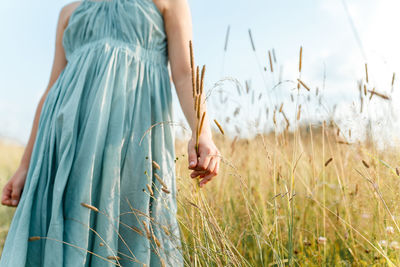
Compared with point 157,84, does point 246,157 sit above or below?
below

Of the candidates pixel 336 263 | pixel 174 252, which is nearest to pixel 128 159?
pixel 174 252

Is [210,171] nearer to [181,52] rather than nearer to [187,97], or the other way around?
[187,97]

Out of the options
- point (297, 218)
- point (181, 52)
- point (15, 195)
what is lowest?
point (297, 218)

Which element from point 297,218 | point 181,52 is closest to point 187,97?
point 181,52

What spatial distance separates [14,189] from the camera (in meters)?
1.28

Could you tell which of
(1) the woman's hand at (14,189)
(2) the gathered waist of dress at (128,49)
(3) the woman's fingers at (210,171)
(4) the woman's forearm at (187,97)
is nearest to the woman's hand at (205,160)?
(3) the woman's fingers at (210,171)

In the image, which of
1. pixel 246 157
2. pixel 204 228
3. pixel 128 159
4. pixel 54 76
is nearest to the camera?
pixel 204 228

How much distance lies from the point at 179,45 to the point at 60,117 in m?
0.51

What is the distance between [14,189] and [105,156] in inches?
19.4

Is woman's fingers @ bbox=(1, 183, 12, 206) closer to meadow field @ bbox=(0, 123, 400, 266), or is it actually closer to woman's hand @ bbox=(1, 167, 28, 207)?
woman's hand @ bbox=(1, 167, 28, 207)

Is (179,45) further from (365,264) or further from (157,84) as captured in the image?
(365,264)

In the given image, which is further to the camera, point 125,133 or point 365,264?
point 365,264

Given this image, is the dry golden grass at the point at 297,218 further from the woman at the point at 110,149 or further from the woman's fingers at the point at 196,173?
the woman at the point at 110,149

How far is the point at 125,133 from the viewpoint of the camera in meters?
1.12
